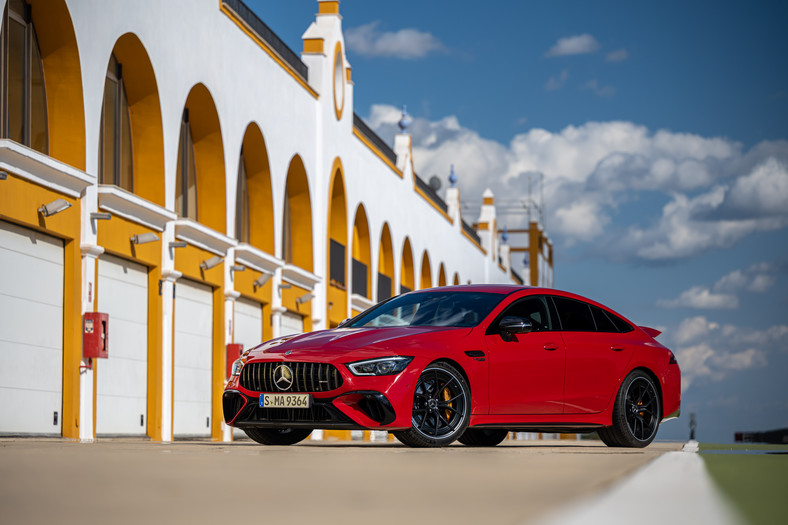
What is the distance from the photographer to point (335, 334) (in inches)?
449

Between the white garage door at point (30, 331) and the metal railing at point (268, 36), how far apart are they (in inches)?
369

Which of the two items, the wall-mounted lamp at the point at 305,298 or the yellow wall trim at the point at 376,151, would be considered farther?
the yellow wall trim at the point at 376,151

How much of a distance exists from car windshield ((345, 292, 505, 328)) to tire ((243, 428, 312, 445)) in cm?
116

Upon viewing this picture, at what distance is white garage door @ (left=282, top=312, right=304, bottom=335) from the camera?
32250 millimetres

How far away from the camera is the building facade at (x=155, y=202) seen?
18.8 metres

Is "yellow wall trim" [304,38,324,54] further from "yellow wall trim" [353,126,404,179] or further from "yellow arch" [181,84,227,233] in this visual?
"yellow arch" [181,84,227,233]

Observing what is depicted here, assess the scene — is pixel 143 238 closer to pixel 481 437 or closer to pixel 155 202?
pixel 155 202

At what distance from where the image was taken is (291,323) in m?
32.9

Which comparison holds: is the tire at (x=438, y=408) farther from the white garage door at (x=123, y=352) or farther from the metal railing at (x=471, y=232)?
the metal railing at (x=471, y=232)

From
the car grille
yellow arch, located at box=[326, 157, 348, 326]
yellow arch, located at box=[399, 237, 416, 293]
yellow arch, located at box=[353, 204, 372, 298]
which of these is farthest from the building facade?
yellow arch, located at box=[399, 237, 416, 293]

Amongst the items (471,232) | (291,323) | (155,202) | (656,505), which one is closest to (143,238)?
(155,202)

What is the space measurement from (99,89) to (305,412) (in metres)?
11.3

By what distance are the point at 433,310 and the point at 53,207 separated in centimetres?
828

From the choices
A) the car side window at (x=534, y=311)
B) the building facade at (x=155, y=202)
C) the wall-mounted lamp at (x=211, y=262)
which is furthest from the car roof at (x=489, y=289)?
the wall-mounted lamp at (x=211, y=262)
